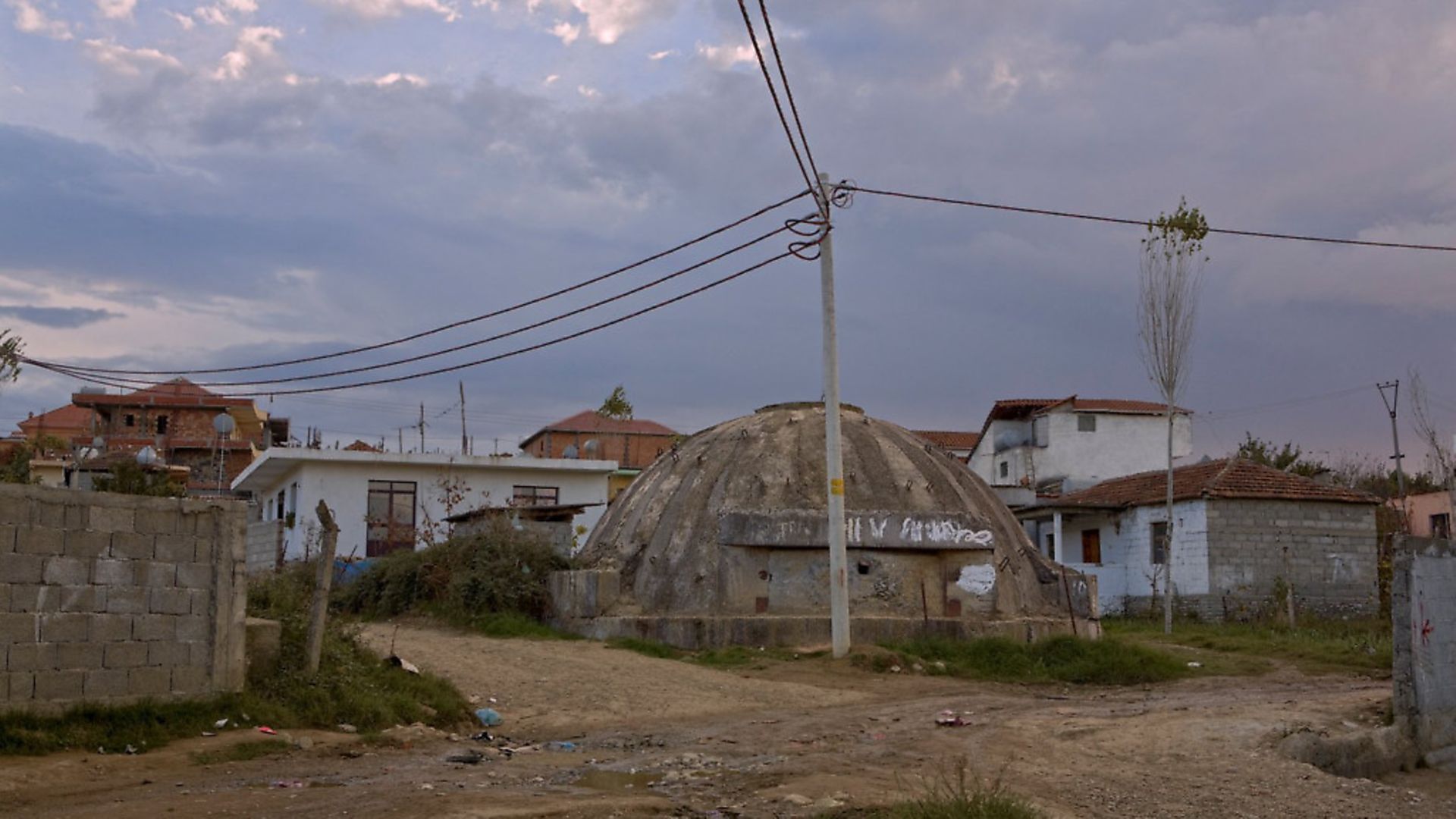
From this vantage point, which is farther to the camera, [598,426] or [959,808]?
[598,426]

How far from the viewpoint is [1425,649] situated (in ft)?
42.6

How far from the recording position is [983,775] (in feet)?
33.8

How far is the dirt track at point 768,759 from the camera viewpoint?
875cm

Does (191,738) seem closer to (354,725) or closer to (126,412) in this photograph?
(354,725)

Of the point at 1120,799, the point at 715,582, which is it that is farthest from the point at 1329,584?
the point at 1120,799

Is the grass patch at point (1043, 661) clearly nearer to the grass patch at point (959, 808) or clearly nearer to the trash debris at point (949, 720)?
the trash debris at point (949, 720)

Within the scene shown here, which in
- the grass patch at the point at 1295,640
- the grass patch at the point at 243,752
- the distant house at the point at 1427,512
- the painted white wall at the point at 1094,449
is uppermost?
the painted white wall at the point at 1094,449

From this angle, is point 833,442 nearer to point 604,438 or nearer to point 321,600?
point 321,600

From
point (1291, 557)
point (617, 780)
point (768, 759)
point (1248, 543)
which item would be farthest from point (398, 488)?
point (617, 780)

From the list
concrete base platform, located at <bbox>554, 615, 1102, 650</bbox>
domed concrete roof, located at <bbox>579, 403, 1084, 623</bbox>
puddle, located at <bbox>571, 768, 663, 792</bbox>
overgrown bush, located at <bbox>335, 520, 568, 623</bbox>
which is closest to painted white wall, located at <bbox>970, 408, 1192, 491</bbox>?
domed concrete roof, located at <bbox>579, 403, 1084, 623</bbox>

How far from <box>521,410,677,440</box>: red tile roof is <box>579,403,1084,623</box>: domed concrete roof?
30.7 metres

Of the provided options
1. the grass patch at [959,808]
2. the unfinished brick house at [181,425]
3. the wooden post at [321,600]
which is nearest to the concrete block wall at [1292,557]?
the wooden post at [321,600]

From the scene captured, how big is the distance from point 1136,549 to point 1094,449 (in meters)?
9.86

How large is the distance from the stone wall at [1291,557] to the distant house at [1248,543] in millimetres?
19
